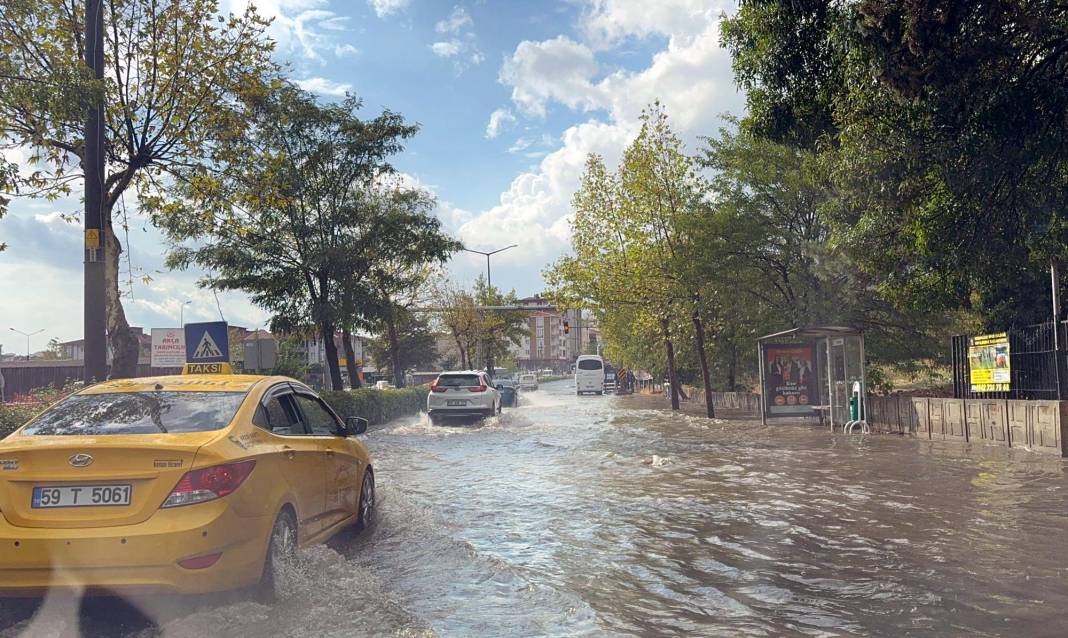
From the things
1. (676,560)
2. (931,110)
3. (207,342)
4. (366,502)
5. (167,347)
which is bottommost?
(676,560)

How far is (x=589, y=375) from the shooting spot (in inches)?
2464

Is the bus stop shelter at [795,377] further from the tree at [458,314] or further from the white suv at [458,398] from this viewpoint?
the tree at [458,314]

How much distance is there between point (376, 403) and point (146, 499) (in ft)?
77.8

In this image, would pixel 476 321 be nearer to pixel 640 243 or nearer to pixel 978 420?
pixel 640 243

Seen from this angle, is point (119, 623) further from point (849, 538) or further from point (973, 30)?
point (973, 30)

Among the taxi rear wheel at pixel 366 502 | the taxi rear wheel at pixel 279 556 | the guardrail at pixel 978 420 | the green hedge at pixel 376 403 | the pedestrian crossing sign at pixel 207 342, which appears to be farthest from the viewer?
the green hedge at pixel 376 403

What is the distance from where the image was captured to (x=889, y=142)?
10.5 metres

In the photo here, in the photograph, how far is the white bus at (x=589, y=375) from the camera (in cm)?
6206

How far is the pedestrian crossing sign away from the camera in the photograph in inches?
533

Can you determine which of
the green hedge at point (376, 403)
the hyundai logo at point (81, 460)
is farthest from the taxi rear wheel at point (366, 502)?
the green hedge at point (376, 403)

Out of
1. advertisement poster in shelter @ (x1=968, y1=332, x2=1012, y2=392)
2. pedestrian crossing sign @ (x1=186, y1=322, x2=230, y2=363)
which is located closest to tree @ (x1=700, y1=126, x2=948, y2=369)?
advertisement poster in shelter @ (x1=968, y1=332, x2=1012, y2=392)

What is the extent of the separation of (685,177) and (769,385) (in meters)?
9.14

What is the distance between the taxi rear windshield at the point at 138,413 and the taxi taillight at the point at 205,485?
1.67 ft

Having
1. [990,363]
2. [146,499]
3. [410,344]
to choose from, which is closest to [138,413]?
[146,499]
